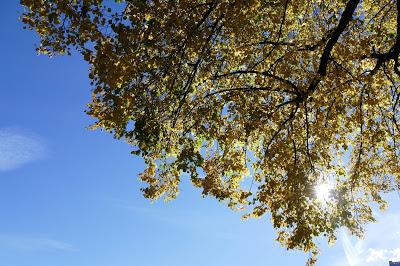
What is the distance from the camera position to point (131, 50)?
13.1 m

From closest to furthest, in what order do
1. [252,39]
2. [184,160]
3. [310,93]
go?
[184,160] < [310,93] < [252,39]

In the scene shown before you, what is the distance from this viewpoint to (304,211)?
14.9 metres

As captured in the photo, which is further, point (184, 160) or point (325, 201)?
point (325, 201)

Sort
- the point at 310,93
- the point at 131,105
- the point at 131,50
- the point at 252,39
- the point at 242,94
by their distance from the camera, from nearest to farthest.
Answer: the point at 131,50 < the point at 131,105 < the point at 310,93 < the point at 242,94 < the point at 252,39

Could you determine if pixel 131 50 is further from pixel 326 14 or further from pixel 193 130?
pixel 326 14

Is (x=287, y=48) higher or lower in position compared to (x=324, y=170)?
higher

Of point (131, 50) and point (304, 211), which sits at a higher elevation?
point (131, 50)

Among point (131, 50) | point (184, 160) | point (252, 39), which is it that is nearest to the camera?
point (131, 50)

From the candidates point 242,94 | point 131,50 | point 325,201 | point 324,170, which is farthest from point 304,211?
point 131,50

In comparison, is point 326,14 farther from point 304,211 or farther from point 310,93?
point 304,211

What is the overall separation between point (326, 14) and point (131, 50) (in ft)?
29.7

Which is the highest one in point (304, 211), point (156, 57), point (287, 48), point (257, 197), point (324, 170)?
point (287, 48)

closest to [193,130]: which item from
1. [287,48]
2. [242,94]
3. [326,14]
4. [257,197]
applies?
[242,94]

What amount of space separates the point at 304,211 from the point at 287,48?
704 centimetres
